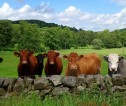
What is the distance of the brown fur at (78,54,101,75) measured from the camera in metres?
19.5

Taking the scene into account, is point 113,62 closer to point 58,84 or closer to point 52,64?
point 52,64

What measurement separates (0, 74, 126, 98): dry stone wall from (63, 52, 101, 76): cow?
3.62 metres

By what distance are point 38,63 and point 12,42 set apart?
4767 inches

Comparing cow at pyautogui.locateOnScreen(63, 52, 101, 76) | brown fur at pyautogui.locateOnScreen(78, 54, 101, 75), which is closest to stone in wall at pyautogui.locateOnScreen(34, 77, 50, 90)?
cow at pyautogui.locateOnScreen(63, 52, 101, 76)

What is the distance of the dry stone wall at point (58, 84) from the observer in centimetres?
1318

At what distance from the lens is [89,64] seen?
20062 mm

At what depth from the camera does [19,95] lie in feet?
41.7

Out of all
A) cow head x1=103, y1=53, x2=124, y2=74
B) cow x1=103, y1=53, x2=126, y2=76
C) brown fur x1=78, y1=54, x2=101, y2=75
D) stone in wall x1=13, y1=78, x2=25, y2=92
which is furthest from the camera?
brown fur x1=78, y1=54, x2=101, y2=75

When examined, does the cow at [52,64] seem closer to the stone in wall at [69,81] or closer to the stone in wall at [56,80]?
the stone in wall at [56,80]

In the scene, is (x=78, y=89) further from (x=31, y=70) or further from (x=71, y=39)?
(x=71, y=39)

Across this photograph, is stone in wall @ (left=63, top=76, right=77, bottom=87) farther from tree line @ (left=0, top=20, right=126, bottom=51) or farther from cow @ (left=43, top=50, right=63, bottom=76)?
tree line @ (left=0, top=20, right=126, bottom=51)

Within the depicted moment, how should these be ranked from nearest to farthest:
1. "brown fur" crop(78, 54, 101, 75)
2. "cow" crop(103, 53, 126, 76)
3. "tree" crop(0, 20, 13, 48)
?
"cow" crop(103, 53, 126, 76) → "brown fur" crop(78, 54, 101, 75) → "tree" crop(0, 20, 13, 48)

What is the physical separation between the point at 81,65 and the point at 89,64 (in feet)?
2.43

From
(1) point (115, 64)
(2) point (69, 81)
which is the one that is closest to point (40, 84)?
(2) point (69, 81)
